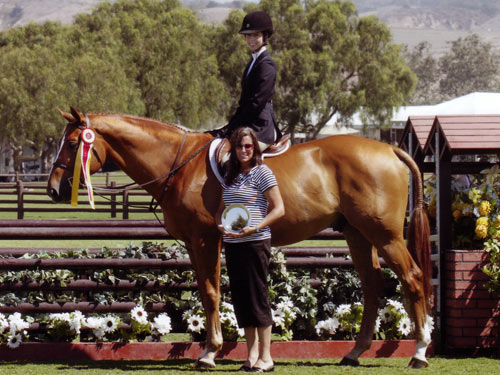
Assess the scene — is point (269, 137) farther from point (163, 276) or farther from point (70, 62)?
point (70, 62)

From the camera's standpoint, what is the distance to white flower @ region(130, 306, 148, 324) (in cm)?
766

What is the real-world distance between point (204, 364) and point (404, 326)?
2.11 m

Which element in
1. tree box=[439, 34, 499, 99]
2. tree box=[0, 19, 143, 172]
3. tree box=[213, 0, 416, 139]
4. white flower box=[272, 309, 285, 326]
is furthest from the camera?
tree box=[439, 34, 499, 99]

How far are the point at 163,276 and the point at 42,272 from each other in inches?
45.4

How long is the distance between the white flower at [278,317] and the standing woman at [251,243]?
1017 millimetres

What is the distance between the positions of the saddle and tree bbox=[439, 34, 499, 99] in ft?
457

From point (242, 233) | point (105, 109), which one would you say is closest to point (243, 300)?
point (242, 233)

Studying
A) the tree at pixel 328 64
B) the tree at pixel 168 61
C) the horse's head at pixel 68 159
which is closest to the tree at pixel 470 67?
the tree at pixel 328 64

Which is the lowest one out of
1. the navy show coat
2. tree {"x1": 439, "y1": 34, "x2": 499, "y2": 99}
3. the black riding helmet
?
tree {"x1": 439, "y1": 34, "x2": 499, "y2": 99}

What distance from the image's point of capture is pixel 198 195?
7.20 m

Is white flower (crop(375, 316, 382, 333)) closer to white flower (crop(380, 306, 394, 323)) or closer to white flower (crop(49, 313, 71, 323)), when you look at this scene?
white flower (crop(380, 306, 394, 323))

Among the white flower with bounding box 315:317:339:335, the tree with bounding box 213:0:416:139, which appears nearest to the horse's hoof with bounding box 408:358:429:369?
the white flower with bounding box 315:317:339:335

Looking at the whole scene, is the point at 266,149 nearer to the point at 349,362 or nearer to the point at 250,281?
the point at 250,281

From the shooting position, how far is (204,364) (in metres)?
7.02
